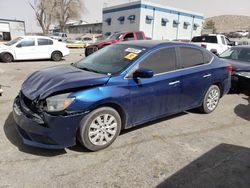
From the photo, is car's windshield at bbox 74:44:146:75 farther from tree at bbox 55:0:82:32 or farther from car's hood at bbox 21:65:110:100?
tree at bbox 55:0:82:32

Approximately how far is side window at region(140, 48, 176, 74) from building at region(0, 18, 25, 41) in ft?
109

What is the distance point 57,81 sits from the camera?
3500 millimetres

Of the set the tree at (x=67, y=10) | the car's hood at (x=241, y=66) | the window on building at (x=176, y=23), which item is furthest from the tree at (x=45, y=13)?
the car's hood at (x=241, y=66)

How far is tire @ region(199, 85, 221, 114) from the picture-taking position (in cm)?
522

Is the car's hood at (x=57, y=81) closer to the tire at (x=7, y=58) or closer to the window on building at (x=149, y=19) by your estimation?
the tire at (x=7, y=58)

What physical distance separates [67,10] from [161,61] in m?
53.2

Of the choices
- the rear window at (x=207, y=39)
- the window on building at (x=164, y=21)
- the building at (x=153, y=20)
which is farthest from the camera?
the window on building at (x=164, y=21)

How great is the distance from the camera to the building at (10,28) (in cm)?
3306

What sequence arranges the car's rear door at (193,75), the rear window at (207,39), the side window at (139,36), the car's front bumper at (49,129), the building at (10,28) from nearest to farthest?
the car's front bumper at (49,129) → the car's rear door at (193,75) → the rear window at (207,39) → the side window at (139,36) → the building at (10,28)

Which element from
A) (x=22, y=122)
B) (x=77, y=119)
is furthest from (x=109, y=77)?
(x=22, y=122)

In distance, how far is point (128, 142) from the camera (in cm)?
393

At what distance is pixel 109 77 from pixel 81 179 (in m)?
1.49

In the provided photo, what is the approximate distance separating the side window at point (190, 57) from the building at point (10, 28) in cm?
3314

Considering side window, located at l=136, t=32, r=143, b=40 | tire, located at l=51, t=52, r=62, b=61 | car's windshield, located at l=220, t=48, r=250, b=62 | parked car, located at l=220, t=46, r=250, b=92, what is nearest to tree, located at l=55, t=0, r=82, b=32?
side window, located at l=136, t=32, r=143, b=40
